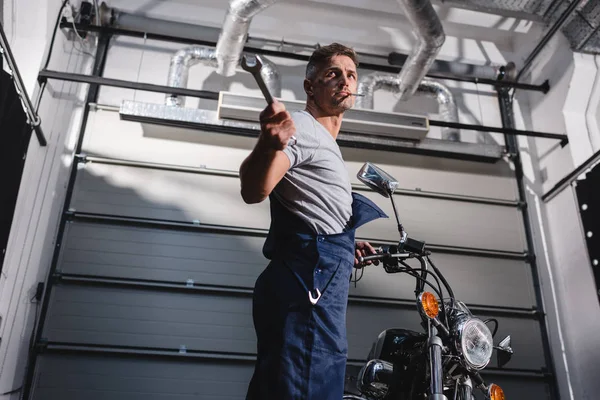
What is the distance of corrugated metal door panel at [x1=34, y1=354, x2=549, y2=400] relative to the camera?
358 centimetres

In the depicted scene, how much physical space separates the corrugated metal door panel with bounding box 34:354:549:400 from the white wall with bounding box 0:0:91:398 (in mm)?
240

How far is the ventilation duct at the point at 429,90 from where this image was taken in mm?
4797

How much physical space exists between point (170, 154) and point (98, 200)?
2.44ft

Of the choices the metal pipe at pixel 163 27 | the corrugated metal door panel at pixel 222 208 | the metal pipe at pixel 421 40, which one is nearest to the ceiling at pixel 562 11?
the metal pipe at pixel 421 40

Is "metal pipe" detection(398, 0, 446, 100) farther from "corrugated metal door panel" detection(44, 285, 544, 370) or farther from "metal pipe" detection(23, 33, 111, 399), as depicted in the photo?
"metal pipe" detection(23, 33, 111, 399)

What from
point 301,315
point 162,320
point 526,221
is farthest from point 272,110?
point 526,221

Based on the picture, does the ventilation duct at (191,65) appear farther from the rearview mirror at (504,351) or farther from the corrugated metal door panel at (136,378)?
the rearview mirror at (504,351)

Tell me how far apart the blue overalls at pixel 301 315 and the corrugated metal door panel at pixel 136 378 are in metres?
2.73

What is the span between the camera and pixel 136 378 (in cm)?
367

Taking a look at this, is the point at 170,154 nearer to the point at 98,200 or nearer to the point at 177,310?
the point at 98,200

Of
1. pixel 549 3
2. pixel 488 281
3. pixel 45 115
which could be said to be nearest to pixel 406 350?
pixel 488 281

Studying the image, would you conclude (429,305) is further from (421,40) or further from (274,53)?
(274,53)

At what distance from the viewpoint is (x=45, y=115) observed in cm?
388

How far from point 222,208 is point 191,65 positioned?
146cm
